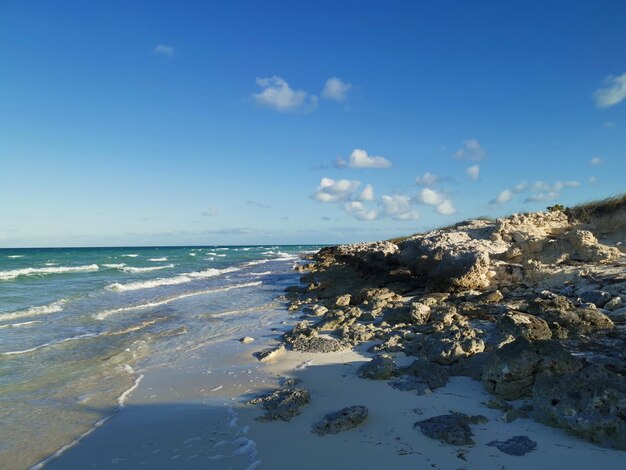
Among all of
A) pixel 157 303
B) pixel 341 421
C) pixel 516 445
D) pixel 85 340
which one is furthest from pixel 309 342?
pixel 157 303

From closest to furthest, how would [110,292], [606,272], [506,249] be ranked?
1. [606,272]
2. [506,249]
3. [110,292]

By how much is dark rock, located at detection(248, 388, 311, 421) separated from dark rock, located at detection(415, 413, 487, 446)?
1567mm

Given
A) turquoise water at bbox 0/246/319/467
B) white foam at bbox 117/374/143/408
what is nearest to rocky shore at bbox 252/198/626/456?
white foam at bbox 117/374/143/408

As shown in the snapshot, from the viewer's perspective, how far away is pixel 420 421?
479 cm

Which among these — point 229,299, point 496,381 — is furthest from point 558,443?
point 229,299

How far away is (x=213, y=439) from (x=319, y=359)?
10.8 ft

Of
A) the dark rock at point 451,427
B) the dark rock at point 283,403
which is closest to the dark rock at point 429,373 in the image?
the dark rock at point 451,427

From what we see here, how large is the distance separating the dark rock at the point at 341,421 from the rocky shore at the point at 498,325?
0.01 m

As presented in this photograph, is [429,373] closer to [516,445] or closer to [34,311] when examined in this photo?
[516,445]

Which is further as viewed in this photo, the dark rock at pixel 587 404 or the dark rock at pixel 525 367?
the dark rock at pixel 525 367

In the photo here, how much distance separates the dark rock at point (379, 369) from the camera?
6.35 meters

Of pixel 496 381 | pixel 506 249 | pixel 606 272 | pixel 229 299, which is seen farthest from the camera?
pixel 229 299

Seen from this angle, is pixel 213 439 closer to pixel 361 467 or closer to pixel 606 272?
pixel 361 467

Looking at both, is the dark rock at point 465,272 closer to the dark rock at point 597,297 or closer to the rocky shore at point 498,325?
the rocky shore at point 498,325
